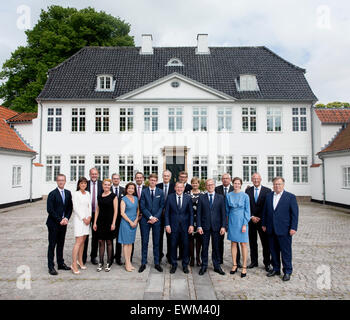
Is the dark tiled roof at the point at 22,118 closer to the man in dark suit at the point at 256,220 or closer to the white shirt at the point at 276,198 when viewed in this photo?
the man in dark suit at the point at 256,220

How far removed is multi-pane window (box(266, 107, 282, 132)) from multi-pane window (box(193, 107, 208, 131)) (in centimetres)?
428

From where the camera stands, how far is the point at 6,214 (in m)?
12.8

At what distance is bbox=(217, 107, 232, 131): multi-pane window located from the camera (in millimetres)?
19406

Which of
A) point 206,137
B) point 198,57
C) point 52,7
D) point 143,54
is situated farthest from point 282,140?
point 52,7

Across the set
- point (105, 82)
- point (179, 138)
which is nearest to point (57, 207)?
point (179, 138)

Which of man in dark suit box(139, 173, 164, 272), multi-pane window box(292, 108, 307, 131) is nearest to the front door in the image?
multi-pane window box(292, 108, 307, 131)

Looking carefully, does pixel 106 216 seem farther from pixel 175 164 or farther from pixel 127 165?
pixel 127 165

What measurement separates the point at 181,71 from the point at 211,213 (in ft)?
57.4

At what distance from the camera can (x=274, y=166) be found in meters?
19.2

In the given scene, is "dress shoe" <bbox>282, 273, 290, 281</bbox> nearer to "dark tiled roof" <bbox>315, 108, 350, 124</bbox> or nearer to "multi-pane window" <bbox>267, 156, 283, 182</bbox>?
"multi-pane window" <bbox>267, 156, 283, 182</bbox>

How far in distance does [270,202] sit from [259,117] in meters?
15.1

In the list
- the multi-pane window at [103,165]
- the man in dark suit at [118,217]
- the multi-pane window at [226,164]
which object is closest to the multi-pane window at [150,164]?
the multi-pane window at [103,165]

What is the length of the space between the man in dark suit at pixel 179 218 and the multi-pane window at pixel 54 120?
53.6 feet

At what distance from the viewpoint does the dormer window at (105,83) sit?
65.1 feet
